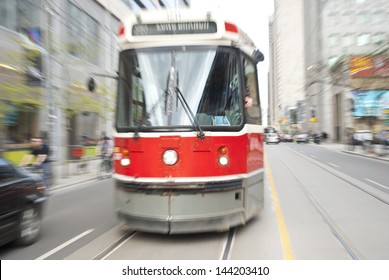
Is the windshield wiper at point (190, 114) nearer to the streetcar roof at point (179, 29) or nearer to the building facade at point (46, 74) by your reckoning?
the streetcar roof at point (179, 29)

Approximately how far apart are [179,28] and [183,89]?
36.6 inches

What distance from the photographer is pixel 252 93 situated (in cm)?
669

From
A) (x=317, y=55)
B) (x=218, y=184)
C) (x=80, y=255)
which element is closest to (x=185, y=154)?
(x=218, y=184)

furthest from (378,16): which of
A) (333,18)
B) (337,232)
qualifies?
(337,232)

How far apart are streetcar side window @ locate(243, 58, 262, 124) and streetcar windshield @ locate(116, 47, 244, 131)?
35 centimetres

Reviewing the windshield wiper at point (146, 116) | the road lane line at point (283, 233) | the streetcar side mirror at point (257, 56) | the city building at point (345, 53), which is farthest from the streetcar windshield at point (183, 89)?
the city building at point (345, 53)

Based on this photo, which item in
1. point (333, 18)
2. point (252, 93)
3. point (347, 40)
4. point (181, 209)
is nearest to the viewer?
point (181, 209)

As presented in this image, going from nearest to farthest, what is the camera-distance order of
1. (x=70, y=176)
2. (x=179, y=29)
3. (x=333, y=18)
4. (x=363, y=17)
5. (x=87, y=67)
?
1. (x=179, y=29)
2. (x=70, y=176)
3. (x=87, y=67)
4. (x=363, y=17)
5. (x=333, y=18)

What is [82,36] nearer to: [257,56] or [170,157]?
[257,56]

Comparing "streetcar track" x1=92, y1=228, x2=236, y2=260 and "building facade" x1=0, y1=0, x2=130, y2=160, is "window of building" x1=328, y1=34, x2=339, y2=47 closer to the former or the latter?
"building facade" x1=0, y1=0, x2=130, y2=160

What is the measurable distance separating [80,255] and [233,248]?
6.82 feet

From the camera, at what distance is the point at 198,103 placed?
5.75 m

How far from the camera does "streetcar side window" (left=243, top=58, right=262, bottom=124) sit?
6269 mm

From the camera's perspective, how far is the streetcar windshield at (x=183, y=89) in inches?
226
